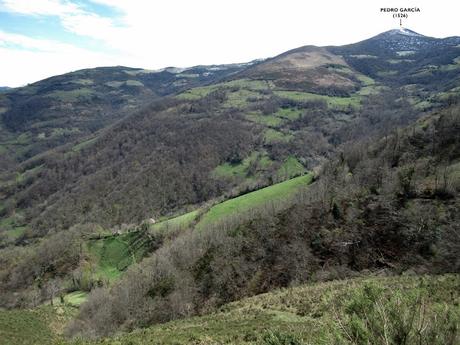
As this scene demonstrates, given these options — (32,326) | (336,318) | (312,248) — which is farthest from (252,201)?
(336,318)

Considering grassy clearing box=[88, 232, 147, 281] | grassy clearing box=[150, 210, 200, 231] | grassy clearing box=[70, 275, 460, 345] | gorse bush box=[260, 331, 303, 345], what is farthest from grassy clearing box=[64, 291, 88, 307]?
gorse bush box=[260, 331, 303, 345]

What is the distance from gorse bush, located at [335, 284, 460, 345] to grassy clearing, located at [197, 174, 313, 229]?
105019 millimetres

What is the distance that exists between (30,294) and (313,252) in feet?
287

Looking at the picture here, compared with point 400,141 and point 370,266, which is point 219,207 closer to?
point 400,141

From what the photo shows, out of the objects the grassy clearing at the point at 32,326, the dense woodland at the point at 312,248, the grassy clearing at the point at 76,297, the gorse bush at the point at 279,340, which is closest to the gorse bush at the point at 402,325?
the gorse bush at the point at 279,340

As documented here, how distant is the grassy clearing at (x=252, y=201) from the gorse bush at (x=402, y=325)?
345 ft

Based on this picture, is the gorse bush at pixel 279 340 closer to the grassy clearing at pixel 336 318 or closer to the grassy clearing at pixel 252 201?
the grassy clearing at pixel 336 318

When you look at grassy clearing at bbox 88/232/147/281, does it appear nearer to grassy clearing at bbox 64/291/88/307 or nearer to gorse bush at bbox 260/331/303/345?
grassy clearing at bbox 64/291/88/307

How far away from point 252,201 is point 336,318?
115m

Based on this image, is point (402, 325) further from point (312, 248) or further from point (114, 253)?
point (114, 253)

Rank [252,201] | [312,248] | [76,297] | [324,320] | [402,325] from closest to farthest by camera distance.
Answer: [402,325] → [324,320] → [312,248] → [76,297] → [252,201]

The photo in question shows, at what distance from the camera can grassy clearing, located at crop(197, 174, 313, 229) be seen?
4695 inches

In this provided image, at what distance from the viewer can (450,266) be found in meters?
46.5

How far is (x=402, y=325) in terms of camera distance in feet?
32.1
